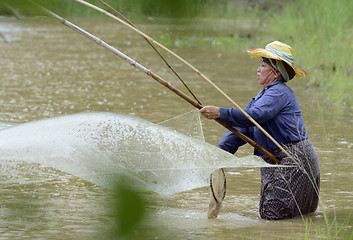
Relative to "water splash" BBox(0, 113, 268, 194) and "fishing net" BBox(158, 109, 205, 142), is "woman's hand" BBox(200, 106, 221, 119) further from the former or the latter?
"water splash" BBox(0, 113, 268, 194)

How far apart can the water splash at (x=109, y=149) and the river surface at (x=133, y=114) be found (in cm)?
16

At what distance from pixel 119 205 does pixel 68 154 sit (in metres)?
1.24

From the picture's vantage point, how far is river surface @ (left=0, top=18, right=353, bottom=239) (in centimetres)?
228

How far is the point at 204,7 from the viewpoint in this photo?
2.43 ft

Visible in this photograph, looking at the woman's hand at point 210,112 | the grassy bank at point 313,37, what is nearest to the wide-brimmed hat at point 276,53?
the grassy bank at point 313,37

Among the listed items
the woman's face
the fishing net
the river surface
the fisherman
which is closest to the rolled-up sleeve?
the fisherman

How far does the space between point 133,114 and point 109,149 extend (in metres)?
5.67

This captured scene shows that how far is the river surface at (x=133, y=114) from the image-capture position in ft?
7.47

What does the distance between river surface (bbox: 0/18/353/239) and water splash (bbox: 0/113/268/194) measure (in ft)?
0.53

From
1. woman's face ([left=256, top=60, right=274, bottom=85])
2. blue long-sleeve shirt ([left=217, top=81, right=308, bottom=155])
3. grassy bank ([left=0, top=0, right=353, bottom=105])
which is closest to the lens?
blue long-sleeve shirt ([left=217, top=81, right=308, bottom=155])

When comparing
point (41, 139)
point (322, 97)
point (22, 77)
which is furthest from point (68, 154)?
point (22, 77)

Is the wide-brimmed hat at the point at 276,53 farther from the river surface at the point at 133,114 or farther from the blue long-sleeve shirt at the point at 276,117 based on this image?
the river surface at the point at 133,114

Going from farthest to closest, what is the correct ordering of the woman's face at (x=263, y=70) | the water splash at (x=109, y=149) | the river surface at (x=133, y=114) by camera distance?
the woman's face at (x=263, y=70)
the river surface at (x=133, y=114)
the water splash at (x=109, y=149)

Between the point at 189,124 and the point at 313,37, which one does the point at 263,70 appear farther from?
the point at 313,37
